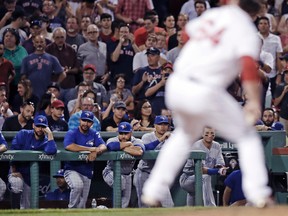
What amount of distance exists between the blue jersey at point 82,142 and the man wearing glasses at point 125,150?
20cm

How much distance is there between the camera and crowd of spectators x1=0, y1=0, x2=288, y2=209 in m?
14.5

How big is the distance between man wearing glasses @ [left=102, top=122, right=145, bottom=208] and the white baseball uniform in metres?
5.68

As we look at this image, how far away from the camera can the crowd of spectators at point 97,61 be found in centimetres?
1445

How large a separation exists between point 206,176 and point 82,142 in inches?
72.1

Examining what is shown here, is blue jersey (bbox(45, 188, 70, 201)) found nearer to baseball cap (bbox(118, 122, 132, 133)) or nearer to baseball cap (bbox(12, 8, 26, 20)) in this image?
baseball cap (bbox(118, 122, 132, 133))

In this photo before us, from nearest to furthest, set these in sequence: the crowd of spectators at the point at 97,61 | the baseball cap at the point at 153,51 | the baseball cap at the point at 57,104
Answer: the baseball cap at the point at 57,104 → the crowd of spectators at the point at 97,61 → the baseball cap at the point at 153,51

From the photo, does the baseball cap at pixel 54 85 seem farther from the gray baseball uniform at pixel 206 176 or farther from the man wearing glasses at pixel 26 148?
the gray baseball uniform at pixel 206 176

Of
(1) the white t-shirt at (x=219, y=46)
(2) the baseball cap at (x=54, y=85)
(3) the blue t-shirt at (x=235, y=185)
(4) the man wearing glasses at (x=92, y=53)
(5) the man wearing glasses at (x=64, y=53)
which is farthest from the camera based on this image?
(4) the man wearing glasses at (x=92, y=53)

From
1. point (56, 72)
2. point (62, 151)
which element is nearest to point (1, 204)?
point (62, 151)

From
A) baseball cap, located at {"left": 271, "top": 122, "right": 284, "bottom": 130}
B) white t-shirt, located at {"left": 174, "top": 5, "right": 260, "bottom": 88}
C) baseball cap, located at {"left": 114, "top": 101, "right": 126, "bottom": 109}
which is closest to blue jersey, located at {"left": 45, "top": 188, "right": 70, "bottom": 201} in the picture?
baseball cap, located at {"left": 114, "top": 101, "right": 126, "bottom": 109}

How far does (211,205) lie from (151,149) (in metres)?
1.17

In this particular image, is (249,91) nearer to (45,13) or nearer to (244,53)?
(244,53)

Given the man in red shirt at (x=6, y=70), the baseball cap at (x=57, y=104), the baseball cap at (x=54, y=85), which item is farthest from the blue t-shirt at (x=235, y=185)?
the man in red shirt at (x=6, y=70)

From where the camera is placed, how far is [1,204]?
12875mm
